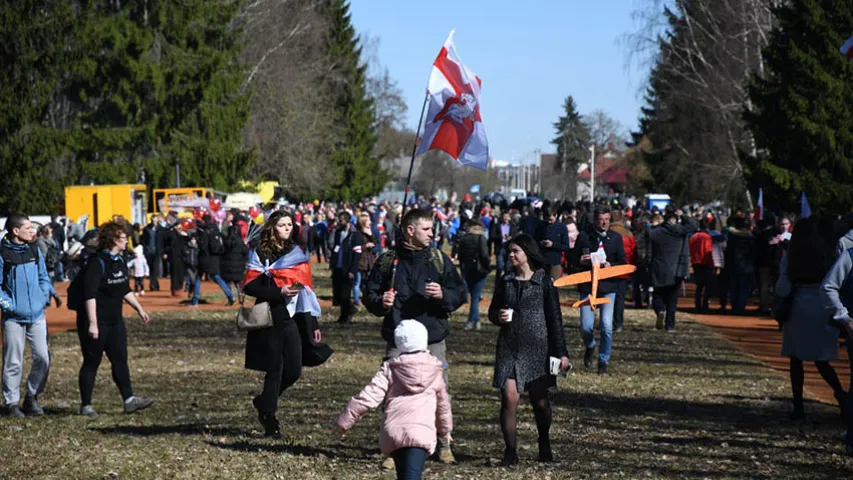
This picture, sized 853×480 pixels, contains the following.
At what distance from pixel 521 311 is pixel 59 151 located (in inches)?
1355

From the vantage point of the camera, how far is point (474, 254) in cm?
1842

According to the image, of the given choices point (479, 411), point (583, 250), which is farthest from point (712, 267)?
point (479, 411)

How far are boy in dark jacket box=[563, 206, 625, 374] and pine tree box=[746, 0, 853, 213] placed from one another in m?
20.5

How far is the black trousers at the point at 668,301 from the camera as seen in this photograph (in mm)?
19969

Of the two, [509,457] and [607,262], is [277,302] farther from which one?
[607,262]

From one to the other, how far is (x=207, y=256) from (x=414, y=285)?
702 inches

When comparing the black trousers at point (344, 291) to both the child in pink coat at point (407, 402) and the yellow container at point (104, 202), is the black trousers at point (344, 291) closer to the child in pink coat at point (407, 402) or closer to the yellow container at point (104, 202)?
the child in pink coat at point (407, 402)

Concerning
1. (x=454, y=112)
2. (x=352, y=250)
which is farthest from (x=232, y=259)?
(x=454, y=112)

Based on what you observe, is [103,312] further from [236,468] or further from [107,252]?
[236,468]

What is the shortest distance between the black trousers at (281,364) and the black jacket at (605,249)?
5.04 m

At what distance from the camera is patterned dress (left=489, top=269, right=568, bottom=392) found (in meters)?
8.64

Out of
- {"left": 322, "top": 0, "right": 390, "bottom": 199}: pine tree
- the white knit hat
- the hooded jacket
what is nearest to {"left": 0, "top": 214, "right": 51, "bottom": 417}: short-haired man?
the hooded jacket

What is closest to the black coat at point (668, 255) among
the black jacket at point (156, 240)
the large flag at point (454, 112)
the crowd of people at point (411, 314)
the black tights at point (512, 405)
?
the crowd of people at point (411, 314)

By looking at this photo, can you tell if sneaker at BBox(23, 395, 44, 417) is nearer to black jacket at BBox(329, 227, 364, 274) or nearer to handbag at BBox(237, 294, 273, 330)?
handbag at BBox(237, 294, 273, 330)
